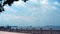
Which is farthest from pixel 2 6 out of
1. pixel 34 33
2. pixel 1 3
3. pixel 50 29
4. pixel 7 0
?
pixel 34 33

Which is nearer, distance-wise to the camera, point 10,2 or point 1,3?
point 10,2

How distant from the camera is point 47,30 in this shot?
17125mm

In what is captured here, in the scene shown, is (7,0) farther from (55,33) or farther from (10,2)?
(55,33)

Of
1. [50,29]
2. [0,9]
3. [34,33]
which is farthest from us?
[34,33]

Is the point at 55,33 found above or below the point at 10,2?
below

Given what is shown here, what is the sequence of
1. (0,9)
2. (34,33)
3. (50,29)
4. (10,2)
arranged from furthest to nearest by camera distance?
1. (34,33)
2. (50,29)
3. (0,9)
4. (10,2)

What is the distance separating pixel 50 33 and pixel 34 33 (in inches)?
81.4

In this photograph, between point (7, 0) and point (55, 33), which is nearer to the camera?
point (7, 0)

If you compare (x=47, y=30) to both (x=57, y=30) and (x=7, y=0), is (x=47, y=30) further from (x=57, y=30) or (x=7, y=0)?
(x=7, y=0)

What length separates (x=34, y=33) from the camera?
1784 centimetres

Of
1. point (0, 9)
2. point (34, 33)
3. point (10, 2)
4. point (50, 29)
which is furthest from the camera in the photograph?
point (34, 33)

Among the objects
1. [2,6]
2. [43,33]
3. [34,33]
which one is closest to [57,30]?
[43,33]

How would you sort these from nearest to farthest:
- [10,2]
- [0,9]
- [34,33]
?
[10,2] < [0,9] < [34,33]

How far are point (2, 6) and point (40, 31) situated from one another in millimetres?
11711
